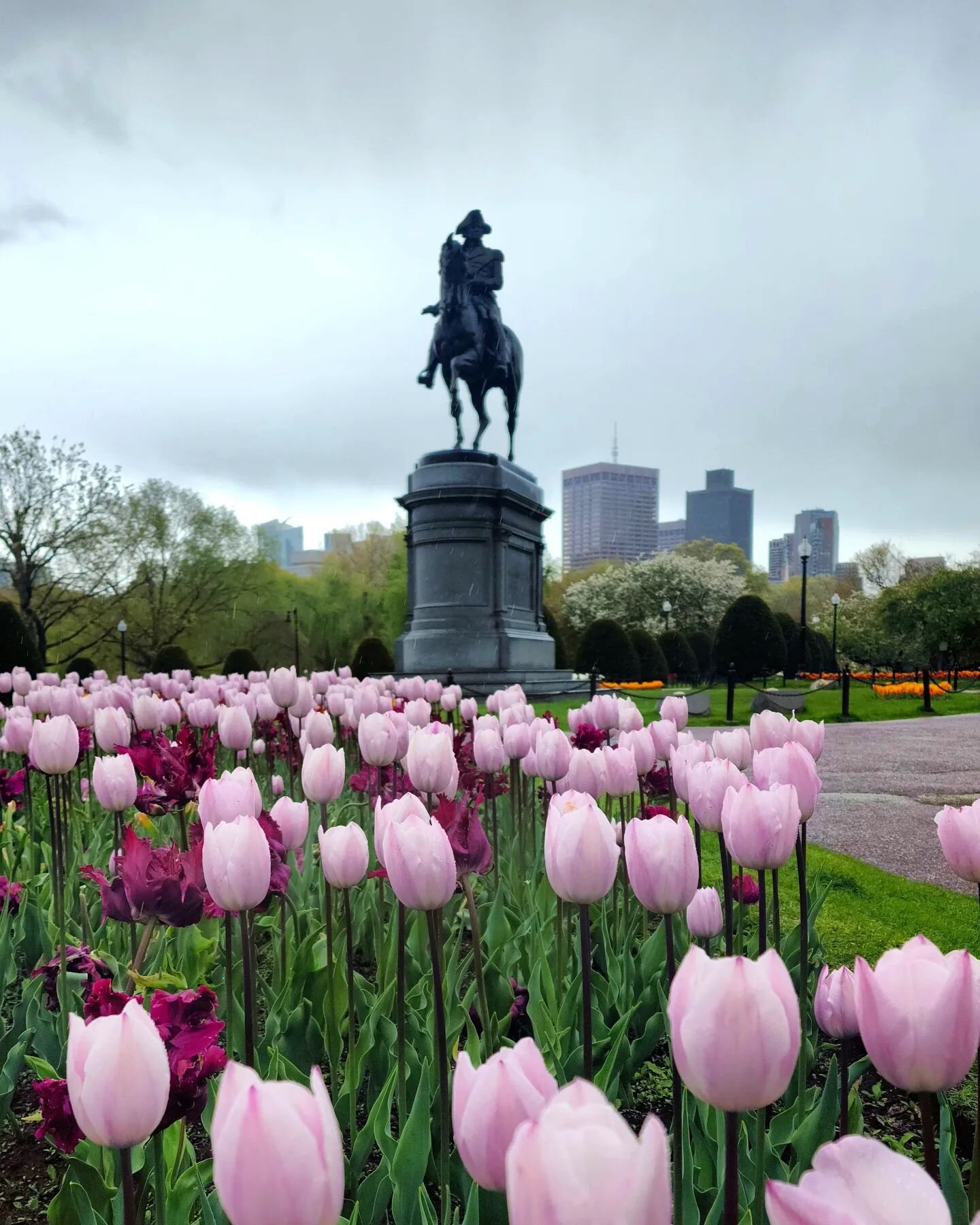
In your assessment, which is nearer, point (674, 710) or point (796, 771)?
point (796, 771)

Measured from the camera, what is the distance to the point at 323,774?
94.2 inches

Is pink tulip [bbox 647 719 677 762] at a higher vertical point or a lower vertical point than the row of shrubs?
lower

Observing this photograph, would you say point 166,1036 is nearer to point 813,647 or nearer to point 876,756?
point 876,756

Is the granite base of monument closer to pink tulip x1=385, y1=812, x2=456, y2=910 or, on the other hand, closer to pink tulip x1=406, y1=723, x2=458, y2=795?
pink tulip x1=406, y1=723, x2=458, y2=795

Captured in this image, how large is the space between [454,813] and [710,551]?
8038 cm

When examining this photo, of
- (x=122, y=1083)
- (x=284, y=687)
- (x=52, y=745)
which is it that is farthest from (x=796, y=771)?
(x=284, y=687)

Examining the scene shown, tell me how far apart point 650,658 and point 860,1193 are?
32.1 metres

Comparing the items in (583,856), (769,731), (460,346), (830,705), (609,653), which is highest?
(460,346)

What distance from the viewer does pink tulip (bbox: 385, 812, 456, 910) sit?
1436 mm

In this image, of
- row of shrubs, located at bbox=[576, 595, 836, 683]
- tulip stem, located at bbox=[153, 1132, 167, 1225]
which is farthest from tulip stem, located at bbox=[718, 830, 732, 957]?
→ row of shrubs, located at bbox=[576, 595, 836, 683]

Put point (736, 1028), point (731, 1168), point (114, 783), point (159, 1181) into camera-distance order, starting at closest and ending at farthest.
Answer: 1. point (736, 1028)
2. point (731, 1168)
3. point (159, 1181)
4. point (114, 783)

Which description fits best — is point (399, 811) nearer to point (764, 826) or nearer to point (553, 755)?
point (764, 826)

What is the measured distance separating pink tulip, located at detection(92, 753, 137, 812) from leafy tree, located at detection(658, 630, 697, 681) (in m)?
36.5

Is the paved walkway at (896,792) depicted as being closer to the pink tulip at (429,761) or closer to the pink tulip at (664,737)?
the pink tulip at (664,737)
